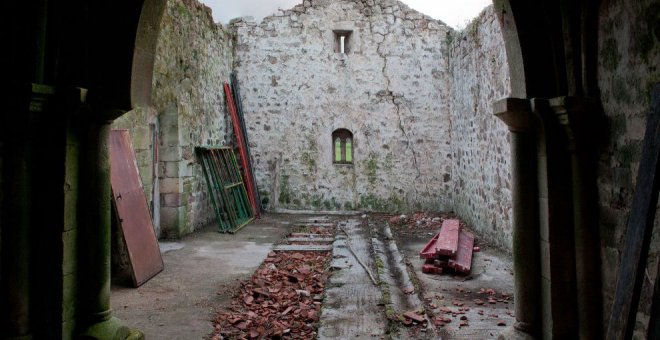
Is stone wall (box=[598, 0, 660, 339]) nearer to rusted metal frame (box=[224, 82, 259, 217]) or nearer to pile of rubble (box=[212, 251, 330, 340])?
pile of rubble (box=[212, 251, 330, 340])

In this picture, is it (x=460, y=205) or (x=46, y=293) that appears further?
(x=460, y=205)

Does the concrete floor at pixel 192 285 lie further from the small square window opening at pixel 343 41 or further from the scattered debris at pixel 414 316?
the small square window opening at pixel 343 41

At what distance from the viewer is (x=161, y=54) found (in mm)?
6922

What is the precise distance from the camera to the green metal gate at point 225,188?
27.0 ft

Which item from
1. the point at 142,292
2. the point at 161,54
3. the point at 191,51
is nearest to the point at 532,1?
the point at 142,292

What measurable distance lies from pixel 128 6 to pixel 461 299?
3.73m

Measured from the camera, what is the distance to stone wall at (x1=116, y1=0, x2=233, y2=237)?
696 centimetres

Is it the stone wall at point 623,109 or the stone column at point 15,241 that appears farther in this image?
the stone column at point 15,241

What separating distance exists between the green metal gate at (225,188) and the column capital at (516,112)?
5920 mm

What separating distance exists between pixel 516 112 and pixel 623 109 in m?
0.55

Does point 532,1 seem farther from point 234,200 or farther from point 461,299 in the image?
point 234,200

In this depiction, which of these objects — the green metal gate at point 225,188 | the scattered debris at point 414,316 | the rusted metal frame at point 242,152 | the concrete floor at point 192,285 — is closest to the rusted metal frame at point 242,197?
the green metal gate at point 225,188

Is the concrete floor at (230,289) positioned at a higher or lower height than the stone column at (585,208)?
lower

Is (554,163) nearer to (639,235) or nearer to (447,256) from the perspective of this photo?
(639,235)
